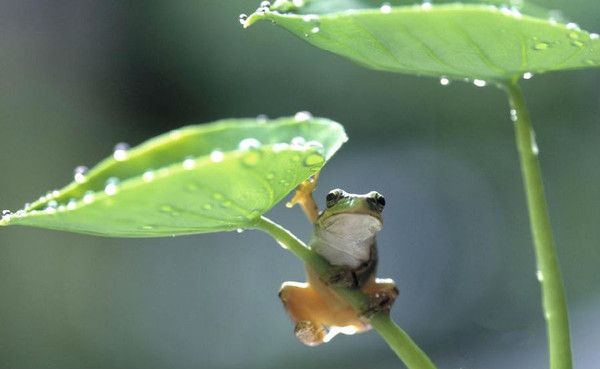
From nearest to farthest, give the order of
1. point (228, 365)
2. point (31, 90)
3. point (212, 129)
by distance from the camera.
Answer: point (212, 129), point (228, 365), point (31, 90)

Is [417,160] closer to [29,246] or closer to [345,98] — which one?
[345,98]

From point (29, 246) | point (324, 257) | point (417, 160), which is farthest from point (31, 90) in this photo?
point (324, 257)

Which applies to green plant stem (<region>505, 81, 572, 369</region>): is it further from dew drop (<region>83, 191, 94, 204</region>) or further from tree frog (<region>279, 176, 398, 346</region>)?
dew drop (<region>83, 191, 94, 204</region>)

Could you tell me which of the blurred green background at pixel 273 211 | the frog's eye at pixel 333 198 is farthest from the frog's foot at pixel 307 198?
the blurred green background at pixel 273 211

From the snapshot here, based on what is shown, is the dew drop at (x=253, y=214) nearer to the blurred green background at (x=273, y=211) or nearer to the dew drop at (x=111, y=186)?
the dew drop at (x=111, y=186)

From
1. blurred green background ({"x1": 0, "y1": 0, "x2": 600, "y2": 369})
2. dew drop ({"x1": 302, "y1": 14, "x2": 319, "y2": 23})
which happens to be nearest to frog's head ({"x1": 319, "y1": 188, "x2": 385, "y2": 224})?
dew drop ({"x1": 302, "y1": 14, "x2": 319, "y2": 23})

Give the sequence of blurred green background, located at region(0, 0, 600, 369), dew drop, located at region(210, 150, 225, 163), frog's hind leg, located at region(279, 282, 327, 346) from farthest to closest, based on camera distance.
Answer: blurred green background, located at region(0, 0, 600, 369)
frog's hind leg, located at region(279, 282, 327, 346)
dew drop, located at region(210, 150, 225, 163)
